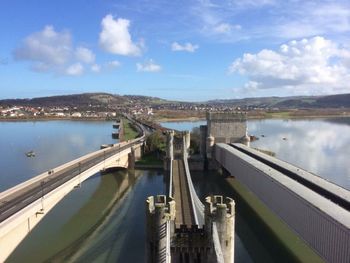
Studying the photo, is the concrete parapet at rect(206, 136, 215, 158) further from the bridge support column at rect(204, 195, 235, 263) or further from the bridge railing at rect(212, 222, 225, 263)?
the bridge railing at rect(212, 222, 225, 263)

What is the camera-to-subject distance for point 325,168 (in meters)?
68.8

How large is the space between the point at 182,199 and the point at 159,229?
12.1 metres

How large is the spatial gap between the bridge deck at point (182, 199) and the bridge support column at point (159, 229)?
9.28 ft

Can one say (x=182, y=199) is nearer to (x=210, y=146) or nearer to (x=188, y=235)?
(x=188, y=235)

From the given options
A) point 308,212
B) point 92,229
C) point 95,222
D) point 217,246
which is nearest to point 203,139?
point 95,222

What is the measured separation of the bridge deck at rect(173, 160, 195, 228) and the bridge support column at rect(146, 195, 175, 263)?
9.28ft

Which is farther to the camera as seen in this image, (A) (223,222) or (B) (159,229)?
(B) (159,229)

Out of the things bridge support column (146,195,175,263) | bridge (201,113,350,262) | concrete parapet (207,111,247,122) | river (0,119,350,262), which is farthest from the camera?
concrete parapet (207,111,247,122)

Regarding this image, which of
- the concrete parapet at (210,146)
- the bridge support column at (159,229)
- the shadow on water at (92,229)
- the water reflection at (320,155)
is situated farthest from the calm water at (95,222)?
the water reflection at (320,155)

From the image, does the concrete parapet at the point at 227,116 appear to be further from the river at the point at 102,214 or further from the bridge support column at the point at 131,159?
the bridge support column at the point at 131,159

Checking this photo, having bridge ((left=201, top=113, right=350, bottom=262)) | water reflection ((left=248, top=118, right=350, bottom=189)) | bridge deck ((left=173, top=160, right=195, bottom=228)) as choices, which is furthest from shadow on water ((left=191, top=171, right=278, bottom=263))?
water reflection ((left=248, top=118, right=350, bottom=189))

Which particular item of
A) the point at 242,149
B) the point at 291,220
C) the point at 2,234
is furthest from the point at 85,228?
the point at 242,149

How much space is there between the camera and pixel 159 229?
904 inches

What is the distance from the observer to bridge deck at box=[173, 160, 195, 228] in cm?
2842
